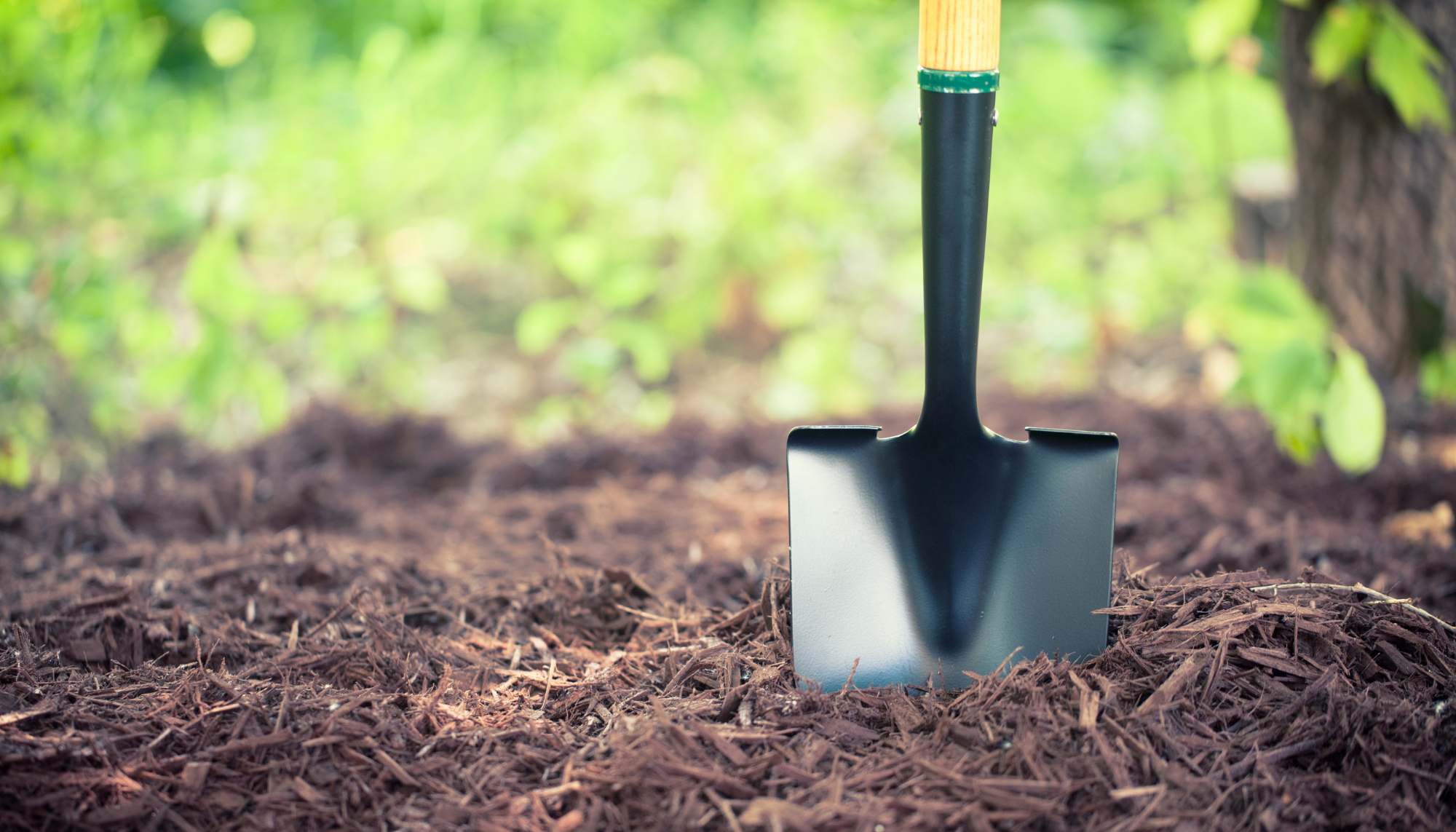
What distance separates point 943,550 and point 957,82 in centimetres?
59

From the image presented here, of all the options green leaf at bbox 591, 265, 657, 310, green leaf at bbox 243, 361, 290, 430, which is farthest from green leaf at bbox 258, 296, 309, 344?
green leaf at bbox 591, 265, 657, 310

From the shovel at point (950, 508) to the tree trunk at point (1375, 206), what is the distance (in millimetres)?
1617

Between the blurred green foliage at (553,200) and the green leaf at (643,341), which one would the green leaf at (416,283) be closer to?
the blurred green foliage at (553,200)

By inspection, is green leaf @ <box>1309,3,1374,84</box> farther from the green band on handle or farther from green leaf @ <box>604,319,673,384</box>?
green leaf @ <box>604,319,673,384</box>

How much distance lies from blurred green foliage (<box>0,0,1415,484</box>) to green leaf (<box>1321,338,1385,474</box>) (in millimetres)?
A: 813

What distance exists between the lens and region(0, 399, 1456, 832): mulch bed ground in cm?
93

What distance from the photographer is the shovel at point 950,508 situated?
3.73ft

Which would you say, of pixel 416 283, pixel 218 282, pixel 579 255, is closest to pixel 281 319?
pixel 218 282

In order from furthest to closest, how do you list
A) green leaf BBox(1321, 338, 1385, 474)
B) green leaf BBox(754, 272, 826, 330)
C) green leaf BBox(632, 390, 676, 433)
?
green leaf BBox(754, 272, 826, 330) → green leaf BBox(632, 390, 676, 433) → green leaf BBox(1321, 338, 1385, 474)

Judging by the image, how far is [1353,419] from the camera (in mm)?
1701

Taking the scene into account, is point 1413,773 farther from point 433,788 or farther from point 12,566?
point 12,566

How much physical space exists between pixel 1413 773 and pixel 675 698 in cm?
78

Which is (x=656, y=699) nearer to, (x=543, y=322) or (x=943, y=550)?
(x=943, y=550)

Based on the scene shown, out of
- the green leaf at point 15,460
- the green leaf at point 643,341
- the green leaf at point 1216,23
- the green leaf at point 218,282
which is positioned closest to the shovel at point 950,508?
the green leaf at point 1216,23
